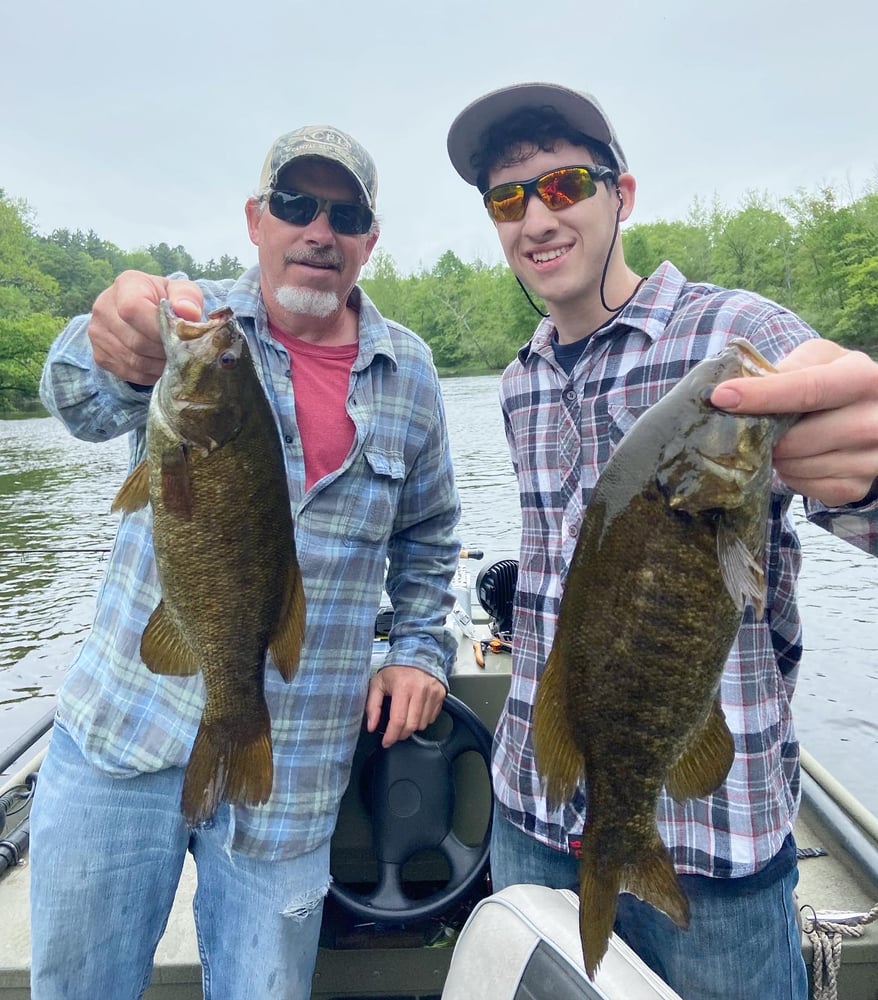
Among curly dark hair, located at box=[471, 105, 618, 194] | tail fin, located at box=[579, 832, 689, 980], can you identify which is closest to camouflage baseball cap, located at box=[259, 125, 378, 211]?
curly dark hair, located at box=[471, 105, 618, 194]

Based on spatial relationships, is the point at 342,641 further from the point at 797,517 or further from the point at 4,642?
the point at 797,517

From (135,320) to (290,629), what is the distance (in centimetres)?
86

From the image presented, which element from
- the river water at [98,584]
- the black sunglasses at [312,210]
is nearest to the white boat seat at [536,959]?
the black sunglasses at [312,210]

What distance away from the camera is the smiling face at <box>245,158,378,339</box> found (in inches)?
106

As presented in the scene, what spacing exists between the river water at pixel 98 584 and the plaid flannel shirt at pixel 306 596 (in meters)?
5.22

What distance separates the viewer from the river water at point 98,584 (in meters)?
7.25

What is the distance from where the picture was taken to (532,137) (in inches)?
99.6

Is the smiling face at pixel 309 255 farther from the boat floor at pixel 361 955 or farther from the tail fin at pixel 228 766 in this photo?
the boat floor at pixel 361 955

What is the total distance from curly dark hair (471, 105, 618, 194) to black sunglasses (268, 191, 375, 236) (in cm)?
51

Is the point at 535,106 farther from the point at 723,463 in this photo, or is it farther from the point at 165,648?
the point at 165,648

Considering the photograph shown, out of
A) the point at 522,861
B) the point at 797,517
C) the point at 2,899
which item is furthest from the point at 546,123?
the point at 797,517

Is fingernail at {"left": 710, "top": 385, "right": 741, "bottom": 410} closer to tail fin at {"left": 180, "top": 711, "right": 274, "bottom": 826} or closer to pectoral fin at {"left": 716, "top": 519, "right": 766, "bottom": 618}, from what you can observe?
pectoral fin at {"left": 716, "top": 519, "right": 766, "bottom": 618}

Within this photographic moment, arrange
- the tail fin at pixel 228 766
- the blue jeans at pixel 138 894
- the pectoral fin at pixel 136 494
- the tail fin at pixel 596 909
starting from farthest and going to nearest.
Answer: the blue jeans at pixel 138 894
the tail fin at pixel 228 766
the pectoral fin at pixel 136 494
the tail fin at pixel 596 909

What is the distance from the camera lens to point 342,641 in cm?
265
